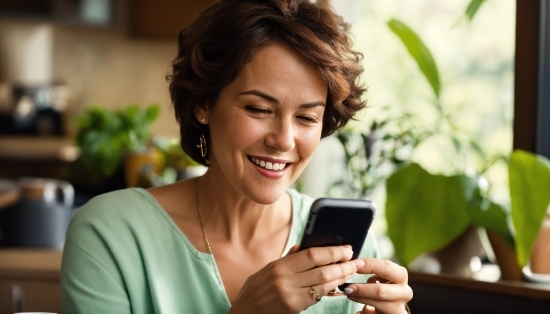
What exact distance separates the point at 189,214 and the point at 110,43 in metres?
4.42

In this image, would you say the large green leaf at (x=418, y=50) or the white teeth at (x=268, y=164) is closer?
the white teeth at (x=268, y=164)

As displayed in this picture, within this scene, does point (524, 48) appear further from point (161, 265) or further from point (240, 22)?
point (161, 265)

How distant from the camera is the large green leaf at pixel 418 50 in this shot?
2131 millimetres

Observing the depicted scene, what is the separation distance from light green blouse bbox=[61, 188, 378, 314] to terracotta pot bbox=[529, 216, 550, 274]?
540mm

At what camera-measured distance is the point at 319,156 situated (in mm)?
4242

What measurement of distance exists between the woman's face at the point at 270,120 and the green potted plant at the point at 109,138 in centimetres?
172

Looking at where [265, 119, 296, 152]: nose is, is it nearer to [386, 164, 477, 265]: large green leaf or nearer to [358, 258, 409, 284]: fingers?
[358, 258, 409, 284]: fingers

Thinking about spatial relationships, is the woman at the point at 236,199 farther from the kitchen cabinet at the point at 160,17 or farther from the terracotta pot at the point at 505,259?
the kitchen cabinet at the point at 160,17

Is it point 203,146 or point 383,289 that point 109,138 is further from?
point 383,289

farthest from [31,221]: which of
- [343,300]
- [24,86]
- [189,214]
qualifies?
[24,86]

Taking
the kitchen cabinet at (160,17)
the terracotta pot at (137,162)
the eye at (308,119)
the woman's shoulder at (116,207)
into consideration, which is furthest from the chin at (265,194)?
the kitchen cabinet at (160,17)

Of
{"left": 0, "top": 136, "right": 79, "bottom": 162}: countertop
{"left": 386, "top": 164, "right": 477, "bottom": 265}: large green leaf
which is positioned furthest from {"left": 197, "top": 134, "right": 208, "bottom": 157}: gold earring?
{"left": 0, "top": 136, "right": 79, "bottom": 162}: countertop

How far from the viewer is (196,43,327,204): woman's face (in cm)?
145

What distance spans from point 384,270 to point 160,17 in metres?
4.41
